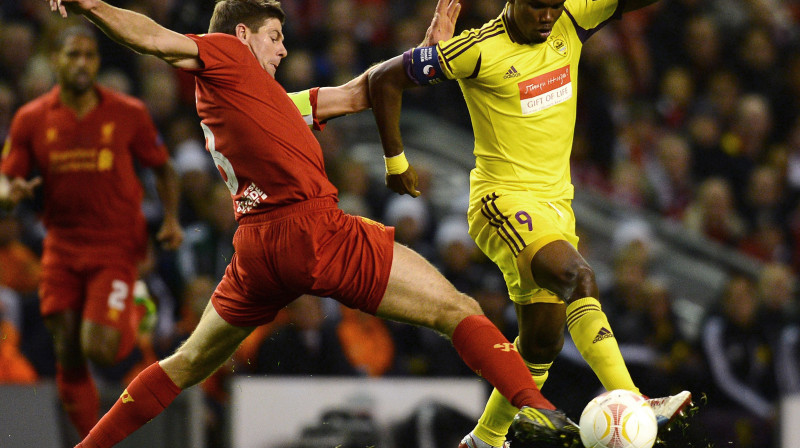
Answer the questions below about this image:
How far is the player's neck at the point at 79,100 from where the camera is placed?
683 cm

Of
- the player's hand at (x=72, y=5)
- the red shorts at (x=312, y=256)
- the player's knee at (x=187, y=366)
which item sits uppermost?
the player's hand at (x=72, y=5)

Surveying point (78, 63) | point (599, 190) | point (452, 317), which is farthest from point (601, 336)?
point (599, 190)

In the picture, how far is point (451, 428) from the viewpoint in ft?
22.8

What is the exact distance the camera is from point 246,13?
471cm

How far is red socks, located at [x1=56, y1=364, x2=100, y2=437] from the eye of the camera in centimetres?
646


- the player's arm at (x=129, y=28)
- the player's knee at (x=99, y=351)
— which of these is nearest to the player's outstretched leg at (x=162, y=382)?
the player's arm at (x=129, y=28)

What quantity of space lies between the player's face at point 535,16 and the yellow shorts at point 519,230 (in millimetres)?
753

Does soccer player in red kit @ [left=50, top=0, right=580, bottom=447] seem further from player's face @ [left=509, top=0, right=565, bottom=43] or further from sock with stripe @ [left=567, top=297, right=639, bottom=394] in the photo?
player's face @ [left=509, top=0, right=565, bottom=43]

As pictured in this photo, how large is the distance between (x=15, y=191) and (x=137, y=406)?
6.38 feet

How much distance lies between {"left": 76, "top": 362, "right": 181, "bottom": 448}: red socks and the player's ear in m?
1.53

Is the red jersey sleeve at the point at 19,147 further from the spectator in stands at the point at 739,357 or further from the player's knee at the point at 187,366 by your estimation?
the spectator in stands at the point at 739,357

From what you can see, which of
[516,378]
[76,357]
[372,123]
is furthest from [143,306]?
[372,123]

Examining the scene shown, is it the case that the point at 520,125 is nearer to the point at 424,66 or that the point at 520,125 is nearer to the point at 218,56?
the point at 424,66

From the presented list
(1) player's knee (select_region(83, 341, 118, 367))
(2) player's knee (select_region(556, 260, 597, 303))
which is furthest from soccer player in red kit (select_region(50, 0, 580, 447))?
(1) player's knee (select_region(83, 341, 118, 367))
